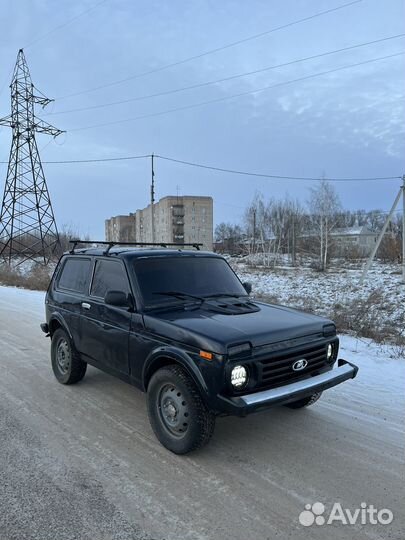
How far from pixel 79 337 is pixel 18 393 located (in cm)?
106

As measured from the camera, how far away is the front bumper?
3389 mm

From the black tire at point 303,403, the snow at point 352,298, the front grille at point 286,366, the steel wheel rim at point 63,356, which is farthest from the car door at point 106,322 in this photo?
the snow at point 352,298

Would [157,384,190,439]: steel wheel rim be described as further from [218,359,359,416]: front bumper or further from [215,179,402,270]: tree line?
[215,179,402,270]: tree line

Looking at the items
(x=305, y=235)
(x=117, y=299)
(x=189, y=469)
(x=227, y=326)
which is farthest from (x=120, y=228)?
(x=189, y=469)

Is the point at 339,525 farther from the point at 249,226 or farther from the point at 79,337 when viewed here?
the point at 249,226

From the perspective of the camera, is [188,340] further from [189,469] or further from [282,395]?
[189,469]

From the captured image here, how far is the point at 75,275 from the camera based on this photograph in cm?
580

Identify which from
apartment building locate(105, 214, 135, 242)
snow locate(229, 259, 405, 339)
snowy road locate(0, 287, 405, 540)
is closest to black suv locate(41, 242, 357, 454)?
snowy road locate(0, 287, 405, 540)

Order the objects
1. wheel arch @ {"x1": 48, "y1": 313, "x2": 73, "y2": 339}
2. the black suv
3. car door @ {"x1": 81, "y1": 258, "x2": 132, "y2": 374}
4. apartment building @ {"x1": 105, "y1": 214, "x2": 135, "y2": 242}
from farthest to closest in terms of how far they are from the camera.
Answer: apartment building @ {"x1": 105, "y1": 214, "x2": 135, "y2": 242} → wheel arch @ {"x1": 48, "y1": 313, "x2": 73, "y2": 339} → car door @ {"x1": 81, "y1": 258, "x2": 132, "y2": 374} → the black suv

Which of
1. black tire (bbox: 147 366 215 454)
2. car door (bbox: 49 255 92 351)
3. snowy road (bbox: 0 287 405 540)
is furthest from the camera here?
car door (bbox: 49 255 92 351)

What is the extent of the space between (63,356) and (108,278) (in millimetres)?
1605

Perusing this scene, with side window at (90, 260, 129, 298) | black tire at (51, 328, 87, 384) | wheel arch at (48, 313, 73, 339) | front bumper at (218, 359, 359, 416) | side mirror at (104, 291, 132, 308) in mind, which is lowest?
black tire at (51, 328, 87, 384)

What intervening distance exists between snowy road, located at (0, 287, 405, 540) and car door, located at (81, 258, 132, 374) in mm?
611

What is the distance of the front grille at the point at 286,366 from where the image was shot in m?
3.64
